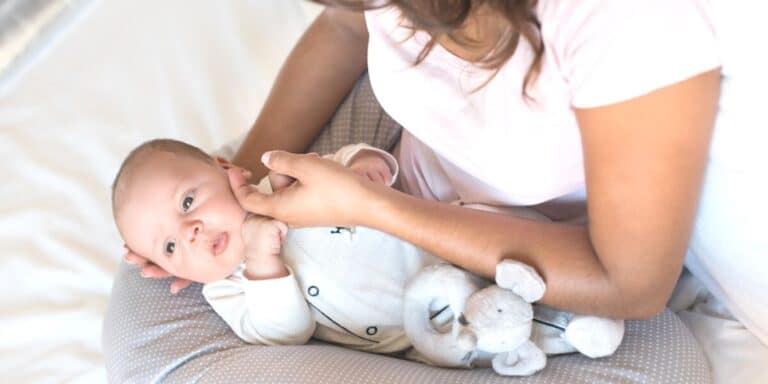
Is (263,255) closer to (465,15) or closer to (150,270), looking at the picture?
(150,270)

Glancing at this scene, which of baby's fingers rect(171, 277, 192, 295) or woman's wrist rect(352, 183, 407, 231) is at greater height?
woman's wrist rect(352, 183, 407, 231)

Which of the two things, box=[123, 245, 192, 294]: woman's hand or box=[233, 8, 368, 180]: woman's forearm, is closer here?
box=[123, 245, 192, 294]: woman's hand

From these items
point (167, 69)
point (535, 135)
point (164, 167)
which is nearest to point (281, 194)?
point (164, 167)

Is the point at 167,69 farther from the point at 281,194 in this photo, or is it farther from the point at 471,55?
the point at 471,55

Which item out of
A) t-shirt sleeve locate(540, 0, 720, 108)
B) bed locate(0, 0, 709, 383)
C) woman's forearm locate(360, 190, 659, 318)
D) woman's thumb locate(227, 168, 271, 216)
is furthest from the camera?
bed locate(0, 0, 709, 383)

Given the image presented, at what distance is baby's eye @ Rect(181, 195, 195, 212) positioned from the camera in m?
1.06

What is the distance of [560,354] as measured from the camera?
96cm

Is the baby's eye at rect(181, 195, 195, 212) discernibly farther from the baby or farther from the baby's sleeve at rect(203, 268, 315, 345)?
the baby's sleeve at rect(203, 268, 315, 345)

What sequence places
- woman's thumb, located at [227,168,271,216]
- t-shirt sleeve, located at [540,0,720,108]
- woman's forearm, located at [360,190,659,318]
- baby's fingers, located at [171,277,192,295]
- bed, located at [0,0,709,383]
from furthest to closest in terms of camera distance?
1. bed, located at [0,0,709,383]
2. baby's fingers, located at [171,277,192,295]
3. woman's thumb, located at [227,168,271,216]
4. woman's forearm, located at [360,190,659,318]
5. t-shirt sleeve, located at [540,0,720,108]

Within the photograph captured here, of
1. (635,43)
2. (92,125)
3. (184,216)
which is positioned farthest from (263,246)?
(92,125)

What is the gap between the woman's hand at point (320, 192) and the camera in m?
0.93

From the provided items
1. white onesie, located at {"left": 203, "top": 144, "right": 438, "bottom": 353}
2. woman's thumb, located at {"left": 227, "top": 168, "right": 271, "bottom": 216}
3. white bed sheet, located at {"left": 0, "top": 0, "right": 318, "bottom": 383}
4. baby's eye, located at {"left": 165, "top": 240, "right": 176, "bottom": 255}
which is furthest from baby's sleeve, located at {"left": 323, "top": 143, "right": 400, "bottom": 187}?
white bed sheet, located at {"left": 0, "top": 0, "right": 318, "bottom": 383}

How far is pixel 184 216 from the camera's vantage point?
41.5 inches

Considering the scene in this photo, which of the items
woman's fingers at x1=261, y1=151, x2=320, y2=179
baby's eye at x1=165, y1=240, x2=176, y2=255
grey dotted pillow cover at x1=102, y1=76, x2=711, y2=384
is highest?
woman's fingers at x1=261, y1=151, x2=320, y2=179
